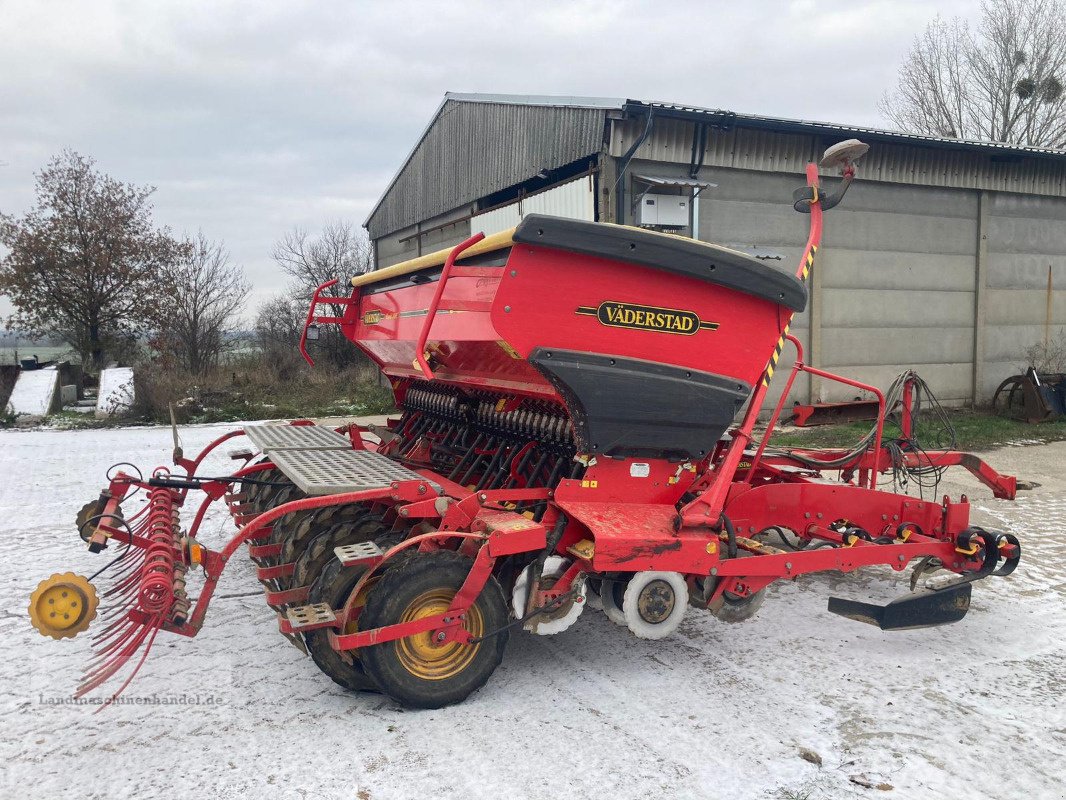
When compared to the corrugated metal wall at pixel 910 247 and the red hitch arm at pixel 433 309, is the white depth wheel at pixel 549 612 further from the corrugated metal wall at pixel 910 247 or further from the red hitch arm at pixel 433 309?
the corrugated metal wall at pixel 910 247

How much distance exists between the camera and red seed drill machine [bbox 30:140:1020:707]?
321 centimetres

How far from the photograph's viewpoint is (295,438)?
496 centimetres

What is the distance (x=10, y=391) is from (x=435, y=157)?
895 centimetres

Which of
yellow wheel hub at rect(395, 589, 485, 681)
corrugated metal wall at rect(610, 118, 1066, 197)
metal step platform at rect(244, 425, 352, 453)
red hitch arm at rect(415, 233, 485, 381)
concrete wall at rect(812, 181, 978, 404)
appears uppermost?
corrugated metal wall at rect(610, 118, 1066, 197)

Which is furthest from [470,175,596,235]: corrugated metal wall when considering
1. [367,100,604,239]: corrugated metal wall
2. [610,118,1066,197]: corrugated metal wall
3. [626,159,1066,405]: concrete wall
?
[626,159,1066,405]: concrete wall

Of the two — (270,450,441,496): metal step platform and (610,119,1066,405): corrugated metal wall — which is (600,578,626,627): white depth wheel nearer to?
(270,450,441,496): metal step platform

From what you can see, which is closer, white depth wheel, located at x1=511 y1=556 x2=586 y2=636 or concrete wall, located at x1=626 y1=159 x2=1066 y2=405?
white depth wheel, located at x1=511 y1=556 x2=586 y2=636

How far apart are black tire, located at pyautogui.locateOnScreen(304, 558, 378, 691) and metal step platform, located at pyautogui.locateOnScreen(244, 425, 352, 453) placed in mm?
1245

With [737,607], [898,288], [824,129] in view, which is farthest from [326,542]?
[898,288]

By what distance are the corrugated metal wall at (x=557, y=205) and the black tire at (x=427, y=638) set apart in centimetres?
624

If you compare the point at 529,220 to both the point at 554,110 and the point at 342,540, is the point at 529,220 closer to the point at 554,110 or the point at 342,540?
the point at 342,540

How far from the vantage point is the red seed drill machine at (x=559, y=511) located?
10.5 feet

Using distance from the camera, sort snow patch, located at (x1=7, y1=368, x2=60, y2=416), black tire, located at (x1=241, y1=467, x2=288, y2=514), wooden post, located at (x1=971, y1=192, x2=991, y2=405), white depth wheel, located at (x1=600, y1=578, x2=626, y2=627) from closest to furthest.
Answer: white depth wheel, located at (x1=600, y1=578, x2=626, y2=627)
black tire, located at (x1=241, y1=467, x2=288, y2=514)
wooden post, located at (x1=971, y1=192, x2=991, y2=405)
snow patch, located at (x1=7, y1=368, x2=60, y2=416)

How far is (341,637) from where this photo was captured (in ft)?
10.1
